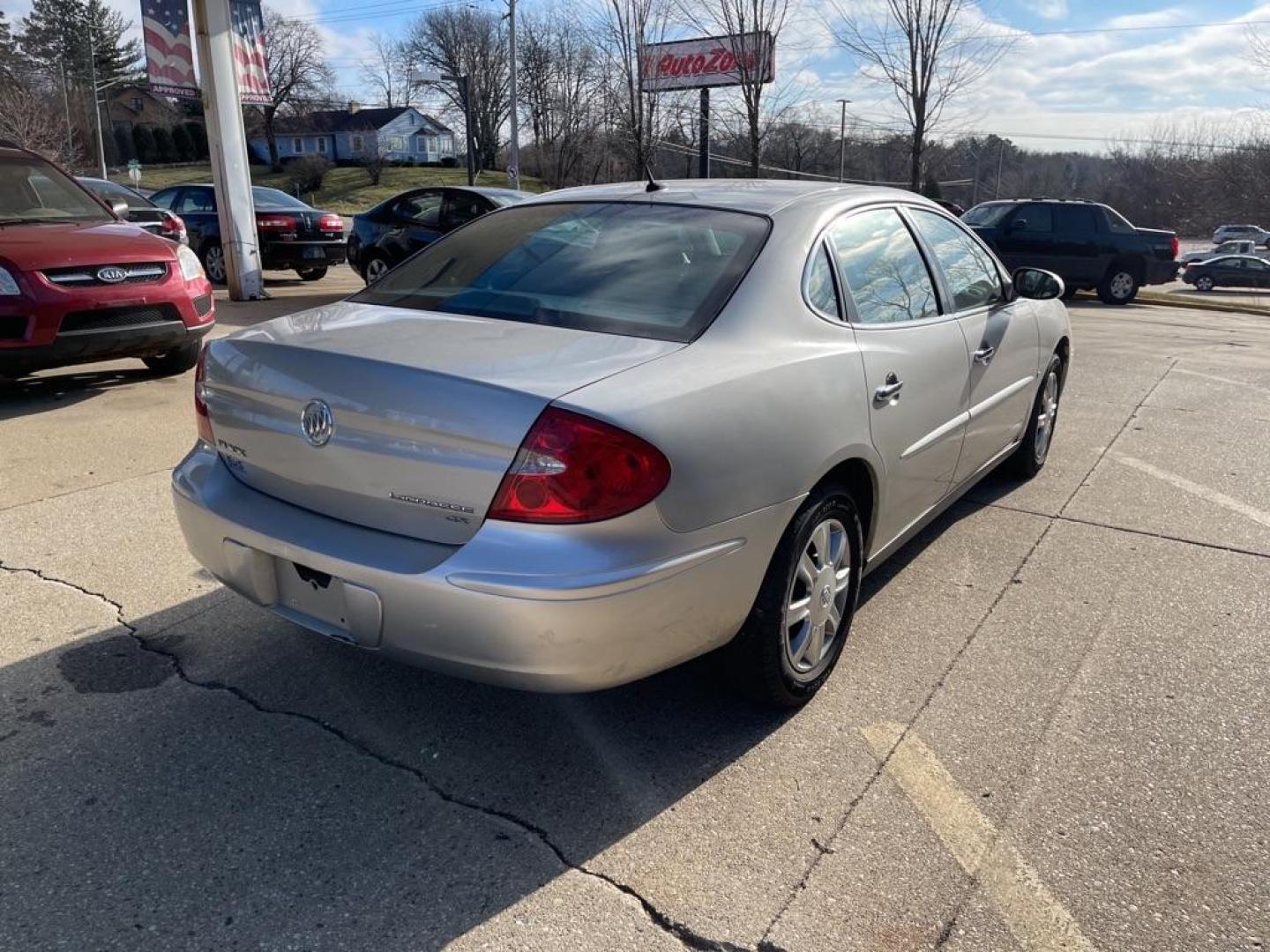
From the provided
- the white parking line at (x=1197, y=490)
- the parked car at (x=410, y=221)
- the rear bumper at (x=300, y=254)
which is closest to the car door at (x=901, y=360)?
the white parking line at (x=1197, y=490)

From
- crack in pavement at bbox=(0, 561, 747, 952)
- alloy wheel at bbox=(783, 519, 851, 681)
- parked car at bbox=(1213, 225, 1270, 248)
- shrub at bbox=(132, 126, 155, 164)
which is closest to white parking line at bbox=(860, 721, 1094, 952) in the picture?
alloy wheel at bbox=(783, 519, 851, 681)

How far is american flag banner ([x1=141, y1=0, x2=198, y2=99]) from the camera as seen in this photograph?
10.9m

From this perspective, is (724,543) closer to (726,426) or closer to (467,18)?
(726,426)

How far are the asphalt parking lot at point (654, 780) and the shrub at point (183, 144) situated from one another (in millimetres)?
83204

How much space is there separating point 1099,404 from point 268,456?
691cm

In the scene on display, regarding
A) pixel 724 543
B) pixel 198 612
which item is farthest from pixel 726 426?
pixel 198 612

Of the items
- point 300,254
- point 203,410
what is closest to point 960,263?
point 203,410

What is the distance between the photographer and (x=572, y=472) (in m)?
2.17

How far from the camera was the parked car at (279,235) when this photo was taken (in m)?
13.7

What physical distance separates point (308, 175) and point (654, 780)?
64.6 metres

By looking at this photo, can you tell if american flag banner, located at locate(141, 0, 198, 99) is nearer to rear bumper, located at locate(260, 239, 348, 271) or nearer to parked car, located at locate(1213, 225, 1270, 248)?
rear bumper, located at locate(260, 239, 348, 271)

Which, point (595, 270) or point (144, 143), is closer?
point (595, 270)

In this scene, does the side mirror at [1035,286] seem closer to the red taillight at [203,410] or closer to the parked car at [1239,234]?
the red taillight at [203,410]

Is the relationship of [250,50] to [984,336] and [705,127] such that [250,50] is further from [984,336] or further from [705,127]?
[705,127]
